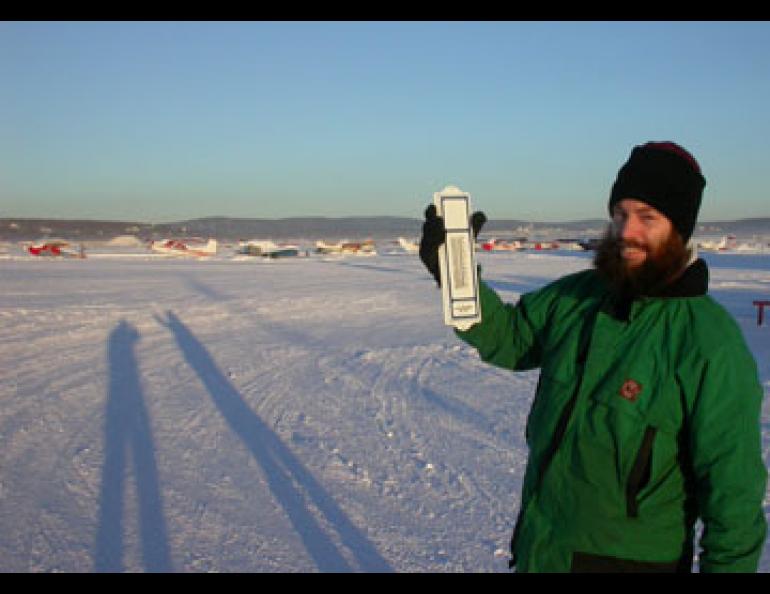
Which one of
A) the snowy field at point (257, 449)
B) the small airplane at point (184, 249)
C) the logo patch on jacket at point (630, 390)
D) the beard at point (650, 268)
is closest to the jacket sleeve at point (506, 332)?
the beard at point (650, 268)

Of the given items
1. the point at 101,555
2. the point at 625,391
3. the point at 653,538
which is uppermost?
the point at 625,391

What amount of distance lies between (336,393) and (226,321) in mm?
6386

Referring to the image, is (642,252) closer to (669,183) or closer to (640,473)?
(669,183)

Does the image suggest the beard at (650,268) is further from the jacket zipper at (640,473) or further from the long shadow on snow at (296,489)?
the long shadow on snow at (296,489)

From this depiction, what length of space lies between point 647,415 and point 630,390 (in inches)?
3.0

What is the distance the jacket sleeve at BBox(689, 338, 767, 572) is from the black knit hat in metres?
0.42

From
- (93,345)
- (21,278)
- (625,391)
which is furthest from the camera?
(21,278)

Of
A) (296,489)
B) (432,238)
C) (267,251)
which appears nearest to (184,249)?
(267,251)

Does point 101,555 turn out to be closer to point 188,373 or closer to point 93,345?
point 188,373

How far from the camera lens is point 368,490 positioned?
4742mm

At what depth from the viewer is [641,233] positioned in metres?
1.85
